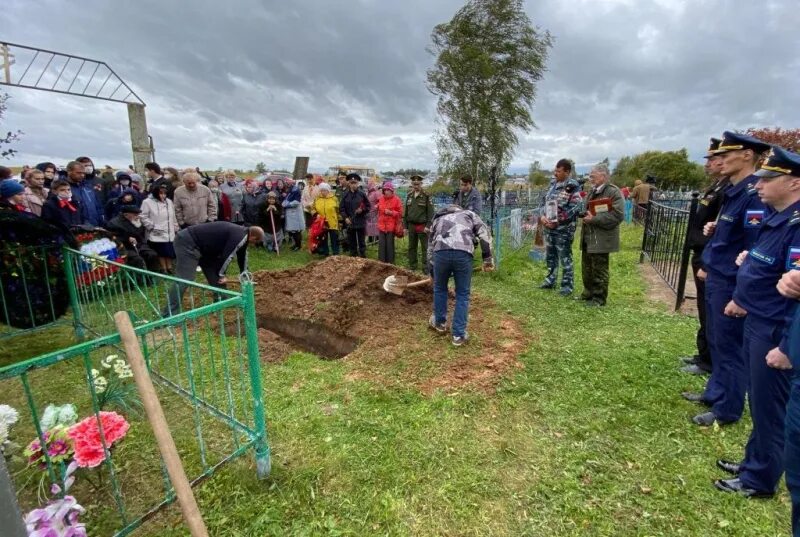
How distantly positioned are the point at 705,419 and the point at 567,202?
3592 millimetres

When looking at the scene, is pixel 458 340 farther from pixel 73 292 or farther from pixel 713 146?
pixel 73 292

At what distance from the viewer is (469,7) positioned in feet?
51.1

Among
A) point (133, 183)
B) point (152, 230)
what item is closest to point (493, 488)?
point (152, 230)

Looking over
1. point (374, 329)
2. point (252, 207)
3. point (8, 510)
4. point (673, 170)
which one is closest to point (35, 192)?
point (252, 207)

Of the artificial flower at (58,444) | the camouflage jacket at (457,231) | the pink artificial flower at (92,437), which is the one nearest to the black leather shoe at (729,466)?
the camouflage jacket at (457,231)

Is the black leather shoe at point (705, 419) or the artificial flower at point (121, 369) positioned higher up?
the artificial flower at point (121, 369)

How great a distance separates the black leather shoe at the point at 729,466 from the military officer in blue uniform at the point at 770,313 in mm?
162

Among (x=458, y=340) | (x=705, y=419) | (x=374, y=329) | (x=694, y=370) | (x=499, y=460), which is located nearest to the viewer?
(x=499, y=460)

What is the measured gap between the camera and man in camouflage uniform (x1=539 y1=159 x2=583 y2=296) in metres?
5.98

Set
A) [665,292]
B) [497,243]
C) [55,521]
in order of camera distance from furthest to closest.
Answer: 1. [497,243]
2. [665,292]
3. [55,521]

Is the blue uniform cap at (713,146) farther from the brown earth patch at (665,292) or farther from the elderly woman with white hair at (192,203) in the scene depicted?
the elderly woman with white hair at (192,203)

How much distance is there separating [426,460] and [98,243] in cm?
537

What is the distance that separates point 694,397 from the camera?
3.44 meters

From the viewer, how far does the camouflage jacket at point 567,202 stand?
5.97 metres
